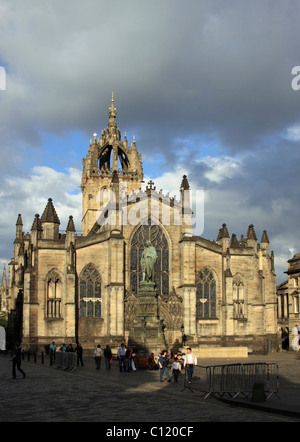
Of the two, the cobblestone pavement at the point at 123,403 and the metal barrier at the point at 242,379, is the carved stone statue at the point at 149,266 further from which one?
the metal barrier at the point at 242,379

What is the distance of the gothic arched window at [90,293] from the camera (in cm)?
4647

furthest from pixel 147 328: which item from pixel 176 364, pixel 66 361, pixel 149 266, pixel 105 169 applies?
pixel 105 169

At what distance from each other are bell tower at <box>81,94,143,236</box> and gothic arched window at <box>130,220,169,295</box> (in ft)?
73.2

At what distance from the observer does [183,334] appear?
4653 centimetres

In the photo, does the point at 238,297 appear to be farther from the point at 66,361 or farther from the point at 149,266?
the point at 66,361

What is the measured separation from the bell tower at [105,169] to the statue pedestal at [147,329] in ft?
128

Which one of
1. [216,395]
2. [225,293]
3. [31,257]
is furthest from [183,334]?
[216,395]

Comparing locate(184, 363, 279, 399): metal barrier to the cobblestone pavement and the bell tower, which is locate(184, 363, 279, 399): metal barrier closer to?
the cobblestone pavement

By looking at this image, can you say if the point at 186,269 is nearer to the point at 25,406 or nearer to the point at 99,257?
the point at 99,257

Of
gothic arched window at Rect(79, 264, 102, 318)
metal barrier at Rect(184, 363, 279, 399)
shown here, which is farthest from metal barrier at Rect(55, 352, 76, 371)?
gothic arched window at Rect(79, 264, 102, 318)

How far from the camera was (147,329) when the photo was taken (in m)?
32.0

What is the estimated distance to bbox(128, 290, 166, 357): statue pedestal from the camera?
31578 mm

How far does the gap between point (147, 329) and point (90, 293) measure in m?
15.6
